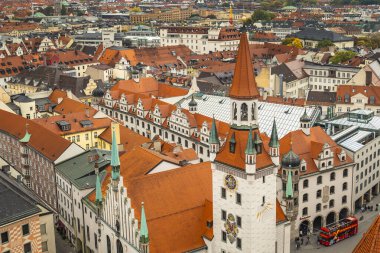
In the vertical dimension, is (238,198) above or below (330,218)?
above

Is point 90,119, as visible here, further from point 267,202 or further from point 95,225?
point 267,202

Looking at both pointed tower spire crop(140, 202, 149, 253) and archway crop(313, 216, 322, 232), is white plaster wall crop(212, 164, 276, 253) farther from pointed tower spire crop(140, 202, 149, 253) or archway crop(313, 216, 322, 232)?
archway crop(313, 216, 322, 232)

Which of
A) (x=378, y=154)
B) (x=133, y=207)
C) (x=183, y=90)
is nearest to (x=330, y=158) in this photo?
(x=378, y=154)

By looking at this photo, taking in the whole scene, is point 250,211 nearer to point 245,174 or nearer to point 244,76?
point 245,174

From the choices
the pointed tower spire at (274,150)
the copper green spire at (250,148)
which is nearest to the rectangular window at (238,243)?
the pointed tower spire at (274,150)

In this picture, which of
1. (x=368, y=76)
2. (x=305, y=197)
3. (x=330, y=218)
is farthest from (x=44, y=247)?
(x=368, y=76)

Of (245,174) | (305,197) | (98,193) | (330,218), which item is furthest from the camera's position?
(330,218)

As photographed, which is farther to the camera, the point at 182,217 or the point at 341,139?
the point at 341,139
